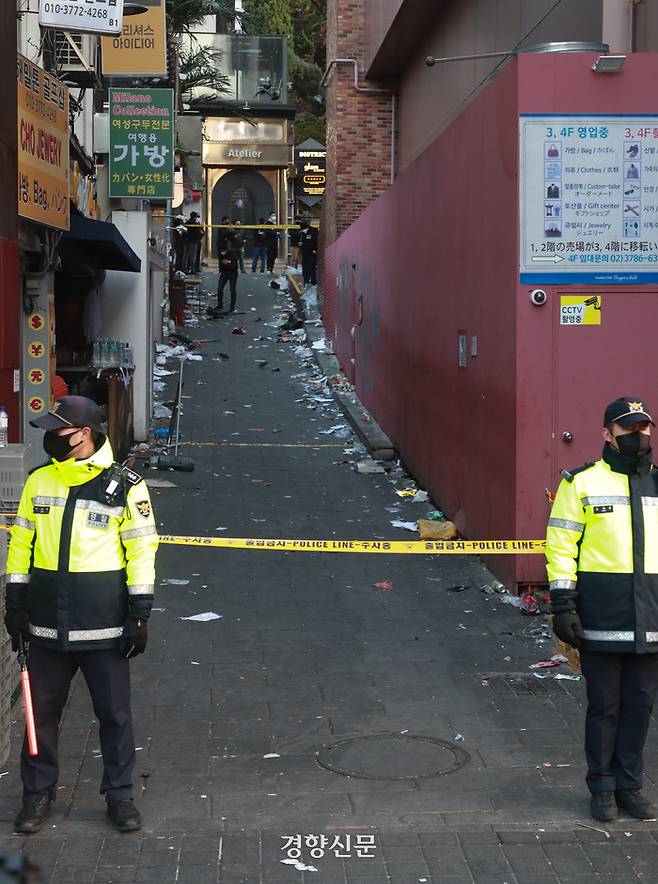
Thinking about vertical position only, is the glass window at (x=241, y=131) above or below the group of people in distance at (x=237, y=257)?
above

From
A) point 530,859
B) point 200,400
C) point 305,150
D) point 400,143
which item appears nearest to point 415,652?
point 530,859

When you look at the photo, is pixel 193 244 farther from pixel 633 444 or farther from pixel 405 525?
pixel 633 444

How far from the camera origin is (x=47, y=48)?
15484mm

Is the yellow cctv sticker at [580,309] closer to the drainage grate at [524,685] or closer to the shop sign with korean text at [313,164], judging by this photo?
the drainage grate at [524,685]

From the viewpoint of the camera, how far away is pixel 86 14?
12.1 m

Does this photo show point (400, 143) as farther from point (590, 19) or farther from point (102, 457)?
point (102, 457)

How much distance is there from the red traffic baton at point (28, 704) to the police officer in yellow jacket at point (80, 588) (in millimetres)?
33

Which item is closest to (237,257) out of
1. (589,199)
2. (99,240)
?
(99,240)

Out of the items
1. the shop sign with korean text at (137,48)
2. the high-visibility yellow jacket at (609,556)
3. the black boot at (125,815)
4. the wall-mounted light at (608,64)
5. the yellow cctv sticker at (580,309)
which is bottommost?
the black boot at (125,815)

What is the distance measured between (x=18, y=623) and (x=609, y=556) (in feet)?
8.94

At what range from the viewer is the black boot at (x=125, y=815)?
5477 millimetres

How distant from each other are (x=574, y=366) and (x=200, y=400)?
12880 millimetres

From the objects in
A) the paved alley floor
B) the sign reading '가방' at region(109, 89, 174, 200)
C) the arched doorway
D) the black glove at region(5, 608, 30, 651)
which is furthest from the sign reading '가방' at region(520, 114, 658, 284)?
the arched doorway

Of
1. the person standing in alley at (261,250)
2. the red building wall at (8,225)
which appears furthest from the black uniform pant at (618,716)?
the person standing in alley at (261,250)
